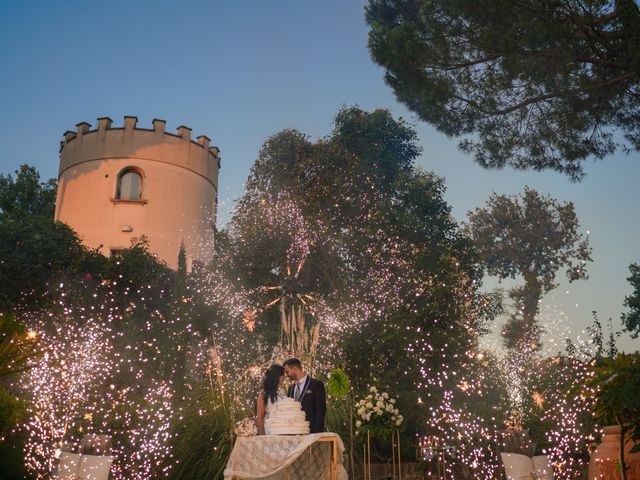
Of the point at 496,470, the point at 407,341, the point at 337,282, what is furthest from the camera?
the point at 337,282

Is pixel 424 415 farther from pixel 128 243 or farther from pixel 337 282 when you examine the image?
pixel 128 243

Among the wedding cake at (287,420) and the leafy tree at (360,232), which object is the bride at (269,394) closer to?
the wedding cake at (287,420)

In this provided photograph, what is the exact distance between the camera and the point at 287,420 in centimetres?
419

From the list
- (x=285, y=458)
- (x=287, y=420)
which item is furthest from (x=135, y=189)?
(x=285, y=458)

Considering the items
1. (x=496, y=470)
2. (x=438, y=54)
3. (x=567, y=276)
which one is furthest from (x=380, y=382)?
(x=567, y=276)

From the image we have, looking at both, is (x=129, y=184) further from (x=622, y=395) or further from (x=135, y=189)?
(x=622, y=395)

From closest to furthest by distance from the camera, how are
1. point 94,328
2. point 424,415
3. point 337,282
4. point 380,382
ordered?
point 424,415 < point 380,382 < point 94,328 < point 337,282

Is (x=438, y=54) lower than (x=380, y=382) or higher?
higher

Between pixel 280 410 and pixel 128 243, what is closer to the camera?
pixel 280 410

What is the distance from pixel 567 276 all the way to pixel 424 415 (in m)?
15.2

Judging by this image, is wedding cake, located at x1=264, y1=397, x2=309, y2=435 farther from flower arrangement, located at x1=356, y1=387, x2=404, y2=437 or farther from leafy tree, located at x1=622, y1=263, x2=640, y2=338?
leafy tree, located at x1=622, y1=263, x2=640, y2=338

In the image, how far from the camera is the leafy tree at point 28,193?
789 inches

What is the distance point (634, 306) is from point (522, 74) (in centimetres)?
1442

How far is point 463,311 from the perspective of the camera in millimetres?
12180
